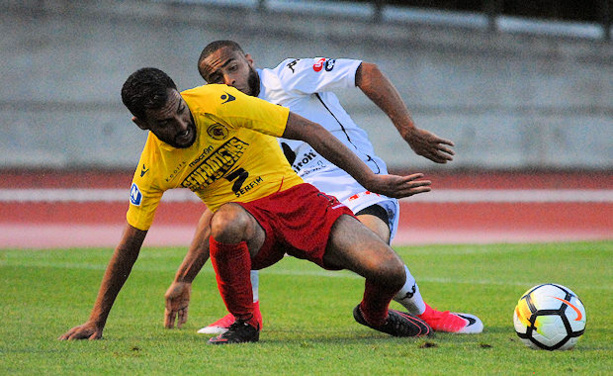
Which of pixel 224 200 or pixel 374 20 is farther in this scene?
pixel 374 20

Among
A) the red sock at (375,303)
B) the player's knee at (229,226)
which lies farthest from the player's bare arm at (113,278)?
the red sock at (375,303)

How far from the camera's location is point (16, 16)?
19.1 metres

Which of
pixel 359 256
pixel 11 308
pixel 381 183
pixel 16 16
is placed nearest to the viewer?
pixel 381 183

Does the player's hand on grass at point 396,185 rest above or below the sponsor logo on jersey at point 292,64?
below

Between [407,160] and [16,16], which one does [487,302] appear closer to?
[407,160]

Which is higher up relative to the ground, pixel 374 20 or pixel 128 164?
pixel 374 20

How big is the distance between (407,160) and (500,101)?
3132 mm

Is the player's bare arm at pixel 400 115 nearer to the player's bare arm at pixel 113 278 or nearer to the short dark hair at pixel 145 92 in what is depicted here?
the short dark hair at pixel 145 92

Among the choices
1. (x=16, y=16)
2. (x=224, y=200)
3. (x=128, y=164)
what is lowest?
(x=128, y=164)

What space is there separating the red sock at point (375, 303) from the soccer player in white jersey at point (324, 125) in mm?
291

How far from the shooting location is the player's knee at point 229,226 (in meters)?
4.52

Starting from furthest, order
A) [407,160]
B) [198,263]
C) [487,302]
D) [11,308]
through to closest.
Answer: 1. [407,160]
2. [487,302]
3. [11,308]
4. [198,263]

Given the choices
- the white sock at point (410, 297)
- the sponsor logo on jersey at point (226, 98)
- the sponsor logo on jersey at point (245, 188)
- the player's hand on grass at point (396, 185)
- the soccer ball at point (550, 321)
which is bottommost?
the white sock at point (410, 297)

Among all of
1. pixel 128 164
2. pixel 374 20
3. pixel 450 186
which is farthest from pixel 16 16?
pixel 450 186
